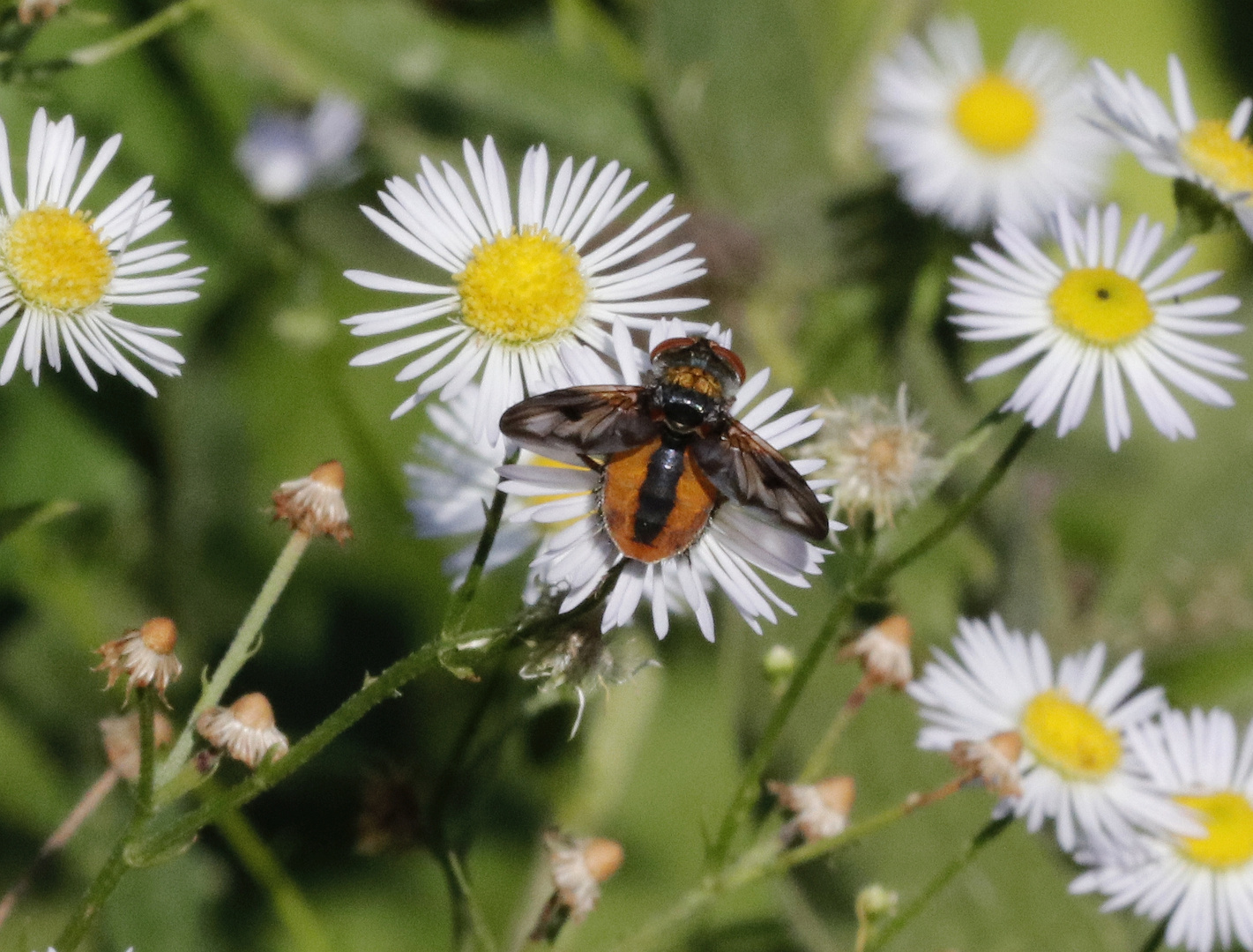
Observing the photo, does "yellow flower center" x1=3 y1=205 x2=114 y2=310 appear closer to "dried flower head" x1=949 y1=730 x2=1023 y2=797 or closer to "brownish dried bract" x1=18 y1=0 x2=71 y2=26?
"brownish dried bract" x1=18 y1=0 x2=71 y2=26

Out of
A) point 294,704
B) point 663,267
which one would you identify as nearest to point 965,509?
point 663,267

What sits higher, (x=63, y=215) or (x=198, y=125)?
(x=198, y=125)

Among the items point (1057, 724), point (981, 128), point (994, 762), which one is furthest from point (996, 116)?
point (994, 762)

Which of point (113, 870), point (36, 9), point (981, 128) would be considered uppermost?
point (981, 128)

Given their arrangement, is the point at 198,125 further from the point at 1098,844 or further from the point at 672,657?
the point at 1098,844

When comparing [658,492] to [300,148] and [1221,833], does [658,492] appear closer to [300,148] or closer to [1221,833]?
[1221,833]

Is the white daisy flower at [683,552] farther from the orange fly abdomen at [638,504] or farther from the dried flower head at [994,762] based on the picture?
the dried flower head at [994,762]
